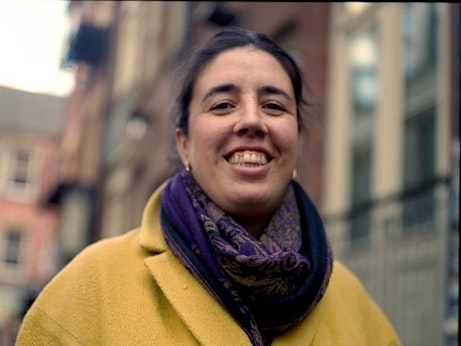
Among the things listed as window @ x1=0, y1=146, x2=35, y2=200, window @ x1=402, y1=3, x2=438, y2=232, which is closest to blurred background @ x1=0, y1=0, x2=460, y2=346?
window @ x1=402, y1=3, x2=438, y2=232

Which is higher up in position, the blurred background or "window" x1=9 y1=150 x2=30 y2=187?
the blurred background

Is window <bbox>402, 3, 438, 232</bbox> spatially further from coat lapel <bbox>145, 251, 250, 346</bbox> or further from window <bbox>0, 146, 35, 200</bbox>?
window <bbox>0, 146, 35, 200</bbox>

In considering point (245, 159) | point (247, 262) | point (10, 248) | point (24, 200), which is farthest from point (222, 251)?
point (24, 200)

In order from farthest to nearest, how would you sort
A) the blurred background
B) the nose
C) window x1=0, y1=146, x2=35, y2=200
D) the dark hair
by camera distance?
1. window x1=0, y1=146, x2=35, y2=200
2. the blurred background
3. the dark hair
4. the nose

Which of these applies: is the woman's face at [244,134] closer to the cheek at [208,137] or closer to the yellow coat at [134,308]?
the cheek at [208,137]

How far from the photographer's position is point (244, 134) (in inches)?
99.0

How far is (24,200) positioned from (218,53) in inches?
1261

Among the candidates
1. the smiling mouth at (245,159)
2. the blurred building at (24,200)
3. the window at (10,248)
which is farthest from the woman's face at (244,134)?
the window at (10,248)

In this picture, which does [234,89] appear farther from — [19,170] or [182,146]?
[19,170]

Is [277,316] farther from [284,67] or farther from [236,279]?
[284,67]

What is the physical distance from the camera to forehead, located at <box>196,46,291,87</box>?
8.52 ft

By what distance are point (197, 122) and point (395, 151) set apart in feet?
17.4

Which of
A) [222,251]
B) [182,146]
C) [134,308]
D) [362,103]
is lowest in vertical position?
[134,308]

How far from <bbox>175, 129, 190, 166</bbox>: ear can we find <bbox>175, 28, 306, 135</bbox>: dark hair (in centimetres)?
2
